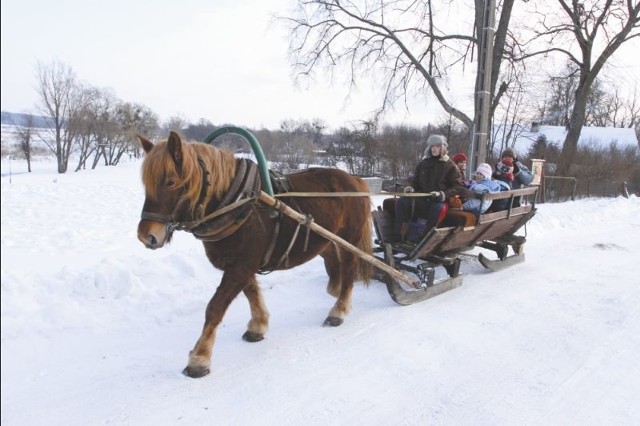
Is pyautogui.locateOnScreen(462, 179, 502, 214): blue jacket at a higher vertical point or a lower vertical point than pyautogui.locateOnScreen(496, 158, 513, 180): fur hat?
lower

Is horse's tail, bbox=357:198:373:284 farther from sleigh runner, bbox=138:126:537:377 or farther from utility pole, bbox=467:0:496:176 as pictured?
utility pole, bbox=467:0:496:176

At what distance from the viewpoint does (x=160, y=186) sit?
2455mm

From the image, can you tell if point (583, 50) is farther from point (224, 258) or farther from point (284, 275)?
point (224, 258)

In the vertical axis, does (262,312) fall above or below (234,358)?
above

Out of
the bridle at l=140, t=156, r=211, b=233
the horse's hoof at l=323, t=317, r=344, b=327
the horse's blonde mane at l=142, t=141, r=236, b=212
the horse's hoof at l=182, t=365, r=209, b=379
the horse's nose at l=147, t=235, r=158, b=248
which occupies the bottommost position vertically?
the horse's hoof at l=182, t=365, r=209, b=379

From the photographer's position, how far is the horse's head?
2.41 meters

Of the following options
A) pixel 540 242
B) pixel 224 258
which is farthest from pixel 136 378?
pixel 540 242

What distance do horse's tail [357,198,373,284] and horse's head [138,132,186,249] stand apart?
2.00 metres

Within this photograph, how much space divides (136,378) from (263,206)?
140 centimetres

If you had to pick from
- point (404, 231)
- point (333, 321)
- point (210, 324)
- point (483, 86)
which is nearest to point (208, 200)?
point (210, 324)

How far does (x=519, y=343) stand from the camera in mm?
3453

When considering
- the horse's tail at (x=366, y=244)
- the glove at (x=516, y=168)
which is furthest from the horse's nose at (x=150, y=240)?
the glove at (x=516, y=168)

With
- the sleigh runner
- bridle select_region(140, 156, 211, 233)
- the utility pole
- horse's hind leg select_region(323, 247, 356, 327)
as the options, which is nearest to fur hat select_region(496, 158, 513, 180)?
the utility pole

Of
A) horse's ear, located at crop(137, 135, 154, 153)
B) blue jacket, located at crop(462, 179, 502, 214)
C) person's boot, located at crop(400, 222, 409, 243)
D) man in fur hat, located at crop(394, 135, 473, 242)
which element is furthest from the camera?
person's boot, located at crop(400, 222, 409, 243)
